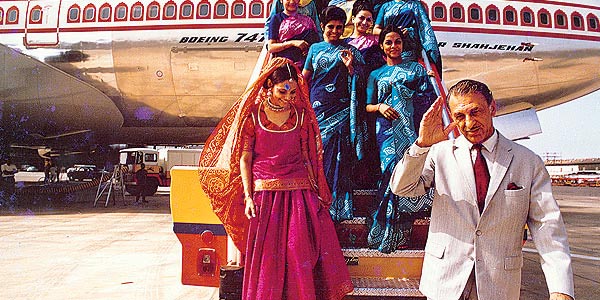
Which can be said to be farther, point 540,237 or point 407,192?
point 407,192

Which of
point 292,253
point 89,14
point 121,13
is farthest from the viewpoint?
point 89,14

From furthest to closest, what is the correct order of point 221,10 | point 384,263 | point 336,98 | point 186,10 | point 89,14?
1. point 89,14
2. point 186,10
3. point 221,10
4. point 336,98
5. point 384,263

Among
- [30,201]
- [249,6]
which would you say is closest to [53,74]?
[249,6]

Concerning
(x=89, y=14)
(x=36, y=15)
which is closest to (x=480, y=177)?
(x=89, y=14)

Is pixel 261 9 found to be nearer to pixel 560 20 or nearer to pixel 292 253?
pixel 560 20

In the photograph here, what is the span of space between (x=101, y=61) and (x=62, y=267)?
19.1ft

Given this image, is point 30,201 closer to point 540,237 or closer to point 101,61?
point 101,61

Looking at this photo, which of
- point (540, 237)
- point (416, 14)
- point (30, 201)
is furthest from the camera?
point (30, 201)

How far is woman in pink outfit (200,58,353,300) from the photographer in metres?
2.68

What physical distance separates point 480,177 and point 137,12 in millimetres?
9579

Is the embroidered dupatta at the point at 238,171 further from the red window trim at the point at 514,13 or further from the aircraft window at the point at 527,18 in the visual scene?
the aircraft window at the point at 527,18

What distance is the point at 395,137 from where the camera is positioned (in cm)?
322

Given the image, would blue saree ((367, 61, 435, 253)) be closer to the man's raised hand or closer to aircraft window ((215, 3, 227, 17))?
the man's raised hand

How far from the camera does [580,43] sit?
371 inches
